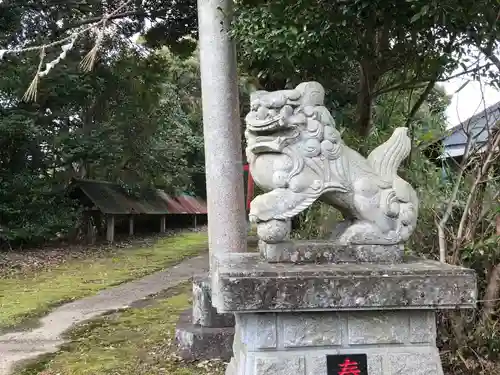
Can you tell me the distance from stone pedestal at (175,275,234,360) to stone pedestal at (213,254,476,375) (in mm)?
1703

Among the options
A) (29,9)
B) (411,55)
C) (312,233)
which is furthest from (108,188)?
(411,55)

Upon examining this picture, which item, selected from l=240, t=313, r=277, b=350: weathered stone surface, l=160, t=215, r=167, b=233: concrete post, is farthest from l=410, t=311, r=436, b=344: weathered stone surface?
l=160, t=215, r=167, b=233: concrete post

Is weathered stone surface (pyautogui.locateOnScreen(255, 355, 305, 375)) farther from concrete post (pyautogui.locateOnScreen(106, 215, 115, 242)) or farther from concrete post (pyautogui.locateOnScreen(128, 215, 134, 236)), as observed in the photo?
concrete post (pyautogui.locateOnScreen(128, 215, 134, 236))

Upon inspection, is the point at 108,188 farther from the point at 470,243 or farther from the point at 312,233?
A: the point at 470,243

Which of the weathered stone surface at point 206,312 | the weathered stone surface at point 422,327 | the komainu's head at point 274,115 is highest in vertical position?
the komainu's head at point 274,115

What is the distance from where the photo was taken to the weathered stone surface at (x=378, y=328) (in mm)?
2457

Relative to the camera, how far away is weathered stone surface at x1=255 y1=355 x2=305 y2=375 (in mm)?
2361

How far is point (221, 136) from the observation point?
4.55m

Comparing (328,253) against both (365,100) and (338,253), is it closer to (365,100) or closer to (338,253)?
(338,253)

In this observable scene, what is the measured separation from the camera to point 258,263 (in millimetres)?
2617

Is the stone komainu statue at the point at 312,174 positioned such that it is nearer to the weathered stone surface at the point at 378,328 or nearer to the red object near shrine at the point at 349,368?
the weathered stone surface at the point at 378,328

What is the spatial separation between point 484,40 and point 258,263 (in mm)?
2525

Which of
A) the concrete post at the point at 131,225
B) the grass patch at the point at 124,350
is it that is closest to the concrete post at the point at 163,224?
the concrete post at the point at 131,225

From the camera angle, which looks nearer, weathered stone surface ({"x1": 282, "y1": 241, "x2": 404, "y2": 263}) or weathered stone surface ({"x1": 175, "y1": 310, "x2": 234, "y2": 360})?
weathered stone surface ({"x1": 282, "y1": 241, "x2": 404, "y2": 263})
